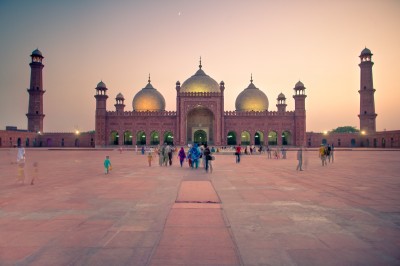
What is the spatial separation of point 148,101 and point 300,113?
21.9 metres

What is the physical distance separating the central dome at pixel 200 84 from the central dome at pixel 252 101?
4.60m

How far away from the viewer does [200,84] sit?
40312mm

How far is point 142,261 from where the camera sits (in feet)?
8.41

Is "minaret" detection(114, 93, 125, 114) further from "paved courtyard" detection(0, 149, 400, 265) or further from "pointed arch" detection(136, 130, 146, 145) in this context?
"paved courtyard" detection(0, 149, 400, 265)

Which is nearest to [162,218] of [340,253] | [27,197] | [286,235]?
[286,235]

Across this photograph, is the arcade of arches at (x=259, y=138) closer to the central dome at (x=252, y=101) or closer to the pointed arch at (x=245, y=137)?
the pointed arch at (x=245, y=137)

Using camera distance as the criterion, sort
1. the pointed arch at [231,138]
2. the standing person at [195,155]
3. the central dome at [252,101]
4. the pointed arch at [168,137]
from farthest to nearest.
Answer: the central dome at [252,101], the pointed arch at [168,137], the pointed arch at [231,138], the standing person at [195,155]

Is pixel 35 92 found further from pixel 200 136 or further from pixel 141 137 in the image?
pixel 200 136

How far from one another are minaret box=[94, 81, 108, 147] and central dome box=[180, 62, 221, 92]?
10850 mm

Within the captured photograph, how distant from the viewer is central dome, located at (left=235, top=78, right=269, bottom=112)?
42688 millimetres

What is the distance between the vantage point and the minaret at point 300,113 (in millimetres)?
38094

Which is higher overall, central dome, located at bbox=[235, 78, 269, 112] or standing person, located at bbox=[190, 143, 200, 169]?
central dome, located at bbox=[235, 78, 269, 112]

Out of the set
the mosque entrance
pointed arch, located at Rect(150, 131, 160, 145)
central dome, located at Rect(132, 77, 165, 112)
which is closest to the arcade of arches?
the mosque entrance

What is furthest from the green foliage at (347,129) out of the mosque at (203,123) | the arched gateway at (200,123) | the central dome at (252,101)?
the arched gateway at (200,123)
